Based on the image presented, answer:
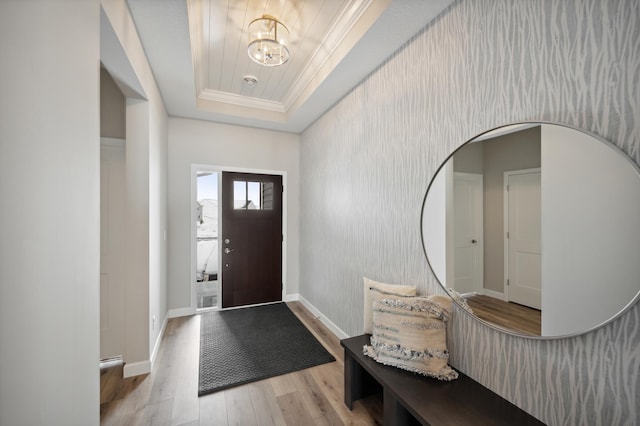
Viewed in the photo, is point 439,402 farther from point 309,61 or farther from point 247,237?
point 247,237

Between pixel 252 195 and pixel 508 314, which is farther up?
pixel 252 195

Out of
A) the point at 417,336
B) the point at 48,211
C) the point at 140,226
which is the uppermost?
the point at 48,211

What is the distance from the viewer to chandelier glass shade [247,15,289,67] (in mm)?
1962

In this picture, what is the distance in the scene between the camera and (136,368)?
218cm

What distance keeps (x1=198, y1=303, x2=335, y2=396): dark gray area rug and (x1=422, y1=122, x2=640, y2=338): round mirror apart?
1.57 metres

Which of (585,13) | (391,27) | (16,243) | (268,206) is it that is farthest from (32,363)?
(268,206)

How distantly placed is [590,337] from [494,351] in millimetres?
434

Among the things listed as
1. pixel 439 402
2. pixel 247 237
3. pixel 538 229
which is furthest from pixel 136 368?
pixel 538 229

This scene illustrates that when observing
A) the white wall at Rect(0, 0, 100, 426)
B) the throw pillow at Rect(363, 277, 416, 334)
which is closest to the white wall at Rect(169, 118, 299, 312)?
the throw pillow at Rect(363, 277, 416, 334)

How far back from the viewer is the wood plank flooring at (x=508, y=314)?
121 cm

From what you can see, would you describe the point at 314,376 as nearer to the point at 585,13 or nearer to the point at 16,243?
the point at 16,243

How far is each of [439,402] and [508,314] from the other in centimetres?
55

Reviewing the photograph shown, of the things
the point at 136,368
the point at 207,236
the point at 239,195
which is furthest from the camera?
the point at 207,236

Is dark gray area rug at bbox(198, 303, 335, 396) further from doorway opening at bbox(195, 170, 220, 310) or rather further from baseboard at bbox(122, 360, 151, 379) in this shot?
doorway opening at bbox(195, 170, 220, 310)
